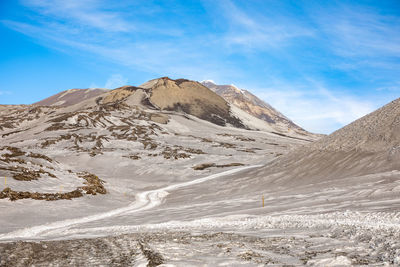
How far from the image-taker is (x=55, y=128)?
303 feet

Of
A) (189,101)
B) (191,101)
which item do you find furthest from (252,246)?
(191,101)

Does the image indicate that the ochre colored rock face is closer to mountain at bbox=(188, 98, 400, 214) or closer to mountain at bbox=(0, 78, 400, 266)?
mountain at bbox=(0, 78, 400, 266)

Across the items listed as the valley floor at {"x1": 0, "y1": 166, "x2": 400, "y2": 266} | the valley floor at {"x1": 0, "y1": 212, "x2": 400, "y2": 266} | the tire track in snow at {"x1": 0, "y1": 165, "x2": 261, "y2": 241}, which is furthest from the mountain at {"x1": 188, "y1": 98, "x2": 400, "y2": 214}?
the tire track in snow at {"x1": 0, "y1": 165, "x2": 261, "y2": 241}

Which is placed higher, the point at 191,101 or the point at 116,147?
the point at 191,101

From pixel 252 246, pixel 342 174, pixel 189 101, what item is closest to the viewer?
pixel 252 246

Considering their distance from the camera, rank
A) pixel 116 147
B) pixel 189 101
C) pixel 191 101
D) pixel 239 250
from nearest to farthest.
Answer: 1. pixel 239 250
2. pixel 116 147
3. pixel 189 101
4. pixel 191 101

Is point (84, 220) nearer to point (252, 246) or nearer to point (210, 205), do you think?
point (210, 205)

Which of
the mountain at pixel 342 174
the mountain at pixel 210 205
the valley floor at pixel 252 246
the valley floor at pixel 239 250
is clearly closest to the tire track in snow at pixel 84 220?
the mountain at pixel 210 205

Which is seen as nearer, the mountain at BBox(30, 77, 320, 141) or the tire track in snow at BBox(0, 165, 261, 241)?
the tire track in snow at BBox(0, 165, 261, 241)

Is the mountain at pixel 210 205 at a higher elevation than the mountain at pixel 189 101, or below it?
below

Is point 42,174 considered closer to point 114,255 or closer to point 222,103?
point 114,255

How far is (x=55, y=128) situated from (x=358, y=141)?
83.3m

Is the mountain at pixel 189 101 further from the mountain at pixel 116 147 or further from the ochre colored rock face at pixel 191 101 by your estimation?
the mountain at pixel 116 147

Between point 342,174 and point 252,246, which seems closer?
point 252,246
